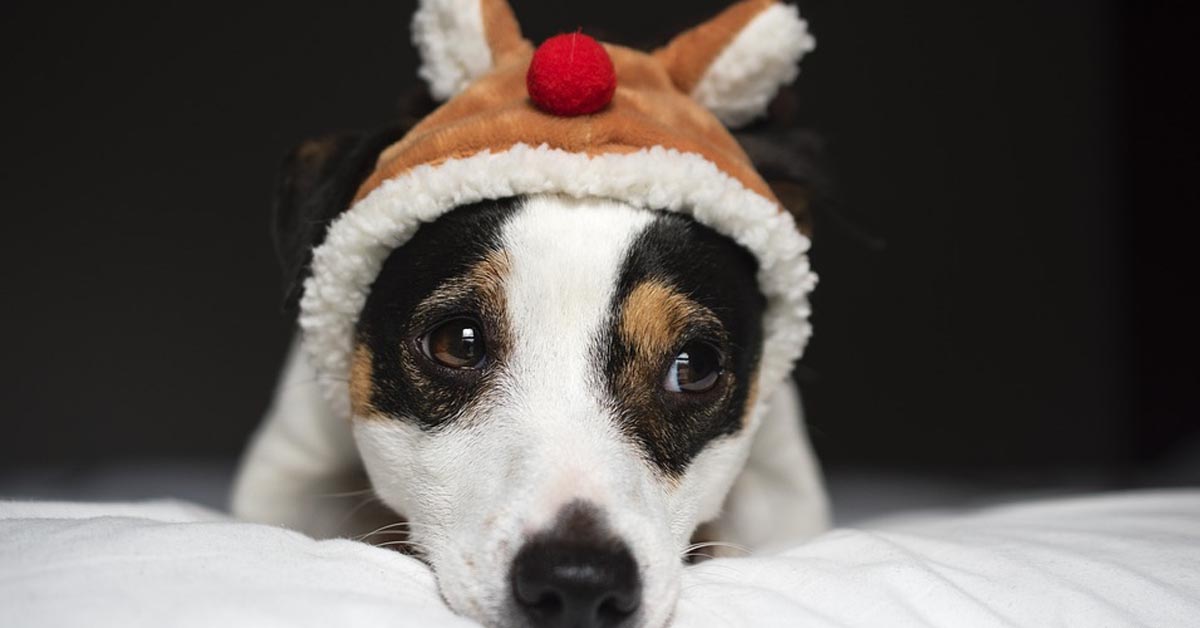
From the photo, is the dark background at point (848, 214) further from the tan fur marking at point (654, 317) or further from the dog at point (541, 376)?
the tan fur marking at point (654, 317)

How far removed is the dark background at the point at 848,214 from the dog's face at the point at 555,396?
2.47 meters

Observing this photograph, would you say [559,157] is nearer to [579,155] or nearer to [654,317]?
[579,155]

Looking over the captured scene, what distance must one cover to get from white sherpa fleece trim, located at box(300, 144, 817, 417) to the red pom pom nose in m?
0.09

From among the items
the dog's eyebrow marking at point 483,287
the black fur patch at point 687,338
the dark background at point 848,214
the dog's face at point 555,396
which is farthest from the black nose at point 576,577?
the dark background at point 848,214

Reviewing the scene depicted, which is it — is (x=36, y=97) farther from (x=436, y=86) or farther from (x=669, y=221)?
(x=669, y=221)

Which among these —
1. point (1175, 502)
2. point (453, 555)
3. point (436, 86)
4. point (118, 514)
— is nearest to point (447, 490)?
point (453, 555)

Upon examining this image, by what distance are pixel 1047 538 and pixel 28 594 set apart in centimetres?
115

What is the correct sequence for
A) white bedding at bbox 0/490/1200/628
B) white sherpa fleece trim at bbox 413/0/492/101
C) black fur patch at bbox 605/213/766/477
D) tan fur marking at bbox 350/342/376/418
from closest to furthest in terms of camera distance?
white bedding at bbox 0/490/1200/628
black fur patch at bbox 605/213/766/477
tan fur marking at bbox 350/342/376/418
white sherpa fleece trim at bbox 413/0/492/101

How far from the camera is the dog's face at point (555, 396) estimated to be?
1155mm

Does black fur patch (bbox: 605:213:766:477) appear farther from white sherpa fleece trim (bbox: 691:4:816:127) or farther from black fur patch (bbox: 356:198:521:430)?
white sherpa fleece trim (bbox: 691:4:816:127)

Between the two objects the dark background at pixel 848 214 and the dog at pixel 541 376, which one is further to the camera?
the dark background at pixel 848 214

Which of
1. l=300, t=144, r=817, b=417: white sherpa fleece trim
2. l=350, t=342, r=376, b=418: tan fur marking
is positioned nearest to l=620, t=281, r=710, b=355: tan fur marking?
l=300, t=144, r=817, b=417: white sherpa fleece trim

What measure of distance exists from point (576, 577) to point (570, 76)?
66 cm

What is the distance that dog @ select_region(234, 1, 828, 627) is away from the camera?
3.80 ft
